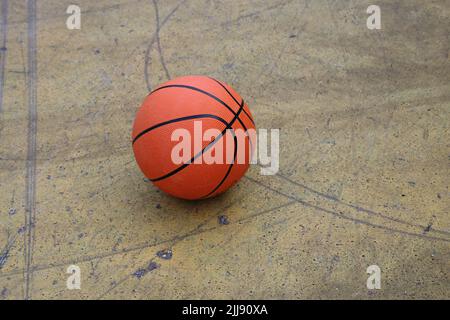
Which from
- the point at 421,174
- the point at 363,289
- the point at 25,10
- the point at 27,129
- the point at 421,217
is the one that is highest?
the point at 25,10

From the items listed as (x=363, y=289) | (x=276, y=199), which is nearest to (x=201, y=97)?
(x=276, y=199)

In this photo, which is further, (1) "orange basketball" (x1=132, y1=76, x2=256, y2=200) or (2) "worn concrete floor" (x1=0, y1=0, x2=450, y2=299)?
(2) "worn concrete floor" (x1=0, y1=0, x2=450, y2=299)

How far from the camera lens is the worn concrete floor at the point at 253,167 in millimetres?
5203

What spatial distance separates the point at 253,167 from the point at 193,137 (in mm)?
1263

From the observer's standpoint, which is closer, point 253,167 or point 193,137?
point 193,137

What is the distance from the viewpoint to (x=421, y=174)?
5.92m

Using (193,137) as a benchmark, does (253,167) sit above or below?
below

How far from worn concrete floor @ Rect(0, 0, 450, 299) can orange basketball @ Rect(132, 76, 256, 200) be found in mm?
585

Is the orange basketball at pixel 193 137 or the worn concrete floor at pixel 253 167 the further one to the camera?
the worn concrete floor at pixel 253 167

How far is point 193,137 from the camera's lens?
16.4ft

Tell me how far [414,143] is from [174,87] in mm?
2768

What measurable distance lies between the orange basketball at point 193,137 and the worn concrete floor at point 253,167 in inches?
23.0

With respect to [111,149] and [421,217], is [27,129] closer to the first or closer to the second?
[111,149]

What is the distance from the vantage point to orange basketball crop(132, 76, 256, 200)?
503cm
